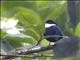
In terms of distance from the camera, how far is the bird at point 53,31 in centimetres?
32

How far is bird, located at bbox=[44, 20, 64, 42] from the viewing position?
1.05ft

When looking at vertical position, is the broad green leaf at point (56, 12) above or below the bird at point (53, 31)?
above

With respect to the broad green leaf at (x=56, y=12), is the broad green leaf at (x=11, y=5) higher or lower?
higher

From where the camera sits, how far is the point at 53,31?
12.8 inches

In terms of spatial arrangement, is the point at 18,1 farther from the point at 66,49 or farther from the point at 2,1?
the point at 66,49

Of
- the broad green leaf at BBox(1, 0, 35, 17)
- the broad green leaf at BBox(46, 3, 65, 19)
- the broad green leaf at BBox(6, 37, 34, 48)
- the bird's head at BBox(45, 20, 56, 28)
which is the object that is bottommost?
the broad green leaf at BBox(6, 37, 34, 48)

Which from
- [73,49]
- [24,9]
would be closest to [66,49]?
[73,49]

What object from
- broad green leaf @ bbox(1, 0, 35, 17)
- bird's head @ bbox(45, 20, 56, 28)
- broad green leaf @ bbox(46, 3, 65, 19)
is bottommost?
bird's head @ bbox(45, 20, 56, 28)

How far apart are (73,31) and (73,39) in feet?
0.06

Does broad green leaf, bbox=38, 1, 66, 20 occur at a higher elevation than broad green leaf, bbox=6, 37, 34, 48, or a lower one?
higher

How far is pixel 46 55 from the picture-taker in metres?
0.34

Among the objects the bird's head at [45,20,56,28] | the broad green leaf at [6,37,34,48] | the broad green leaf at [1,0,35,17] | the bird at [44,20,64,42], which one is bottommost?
the broad green leaf at [6,37,34,48]

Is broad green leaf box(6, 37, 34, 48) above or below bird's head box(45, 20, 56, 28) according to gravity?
below

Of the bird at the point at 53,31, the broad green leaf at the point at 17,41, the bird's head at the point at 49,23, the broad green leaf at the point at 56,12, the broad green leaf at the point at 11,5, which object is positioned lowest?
the broad green leaf at the point at 17,41
